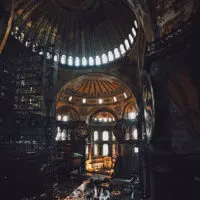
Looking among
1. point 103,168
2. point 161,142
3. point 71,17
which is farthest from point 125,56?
point 103,168

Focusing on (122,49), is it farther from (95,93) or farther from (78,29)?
(95,93)

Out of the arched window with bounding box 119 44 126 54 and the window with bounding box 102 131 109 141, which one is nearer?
the arched window with bounding box 119 44 126 54

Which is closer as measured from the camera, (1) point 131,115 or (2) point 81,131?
(2) point 81,131

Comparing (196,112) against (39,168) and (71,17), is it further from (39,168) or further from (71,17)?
(71,17)

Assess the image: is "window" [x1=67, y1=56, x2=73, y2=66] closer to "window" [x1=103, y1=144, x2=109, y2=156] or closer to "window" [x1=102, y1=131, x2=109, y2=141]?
"window" [x1=102, y1=131, x2=109, y2=141]

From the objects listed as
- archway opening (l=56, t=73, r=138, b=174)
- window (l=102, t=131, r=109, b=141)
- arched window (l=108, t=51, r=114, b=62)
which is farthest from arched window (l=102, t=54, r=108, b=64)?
window (l=102, t=131, r=109, b=141)

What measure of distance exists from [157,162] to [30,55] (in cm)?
1162

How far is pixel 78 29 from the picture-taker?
741 inches

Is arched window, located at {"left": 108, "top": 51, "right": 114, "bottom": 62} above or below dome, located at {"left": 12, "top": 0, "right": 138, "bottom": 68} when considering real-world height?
below

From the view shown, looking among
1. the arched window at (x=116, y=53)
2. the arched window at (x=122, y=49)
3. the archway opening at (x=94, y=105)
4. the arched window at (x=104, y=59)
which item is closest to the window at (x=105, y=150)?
the archway opening at (x=94, y=105)

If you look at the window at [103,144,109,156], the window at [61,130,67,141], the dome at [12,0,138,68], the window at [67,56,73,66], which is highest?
the dome at [12,0,138,68]

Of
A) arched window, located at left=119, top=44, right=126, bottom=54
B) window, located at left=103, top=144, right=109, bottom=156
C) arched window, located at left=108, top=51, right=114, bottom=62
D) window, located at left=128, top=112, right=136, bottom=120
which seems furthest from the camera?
window, located at left=103, top=144, right=109, bottom=156

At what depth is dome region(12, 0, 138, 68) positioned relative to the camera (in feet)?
51.3

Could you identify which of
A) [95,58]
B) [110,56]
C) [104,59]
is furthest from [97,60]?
[110,56]
